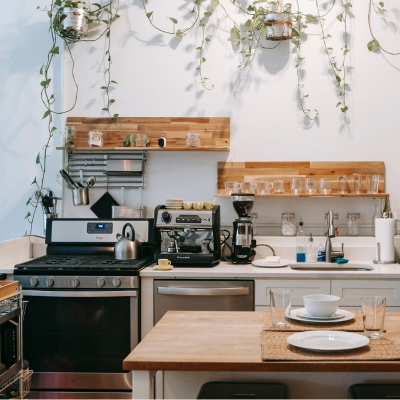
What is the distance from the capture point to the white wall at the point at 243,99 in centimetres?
359

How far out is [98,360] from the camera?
2803mm

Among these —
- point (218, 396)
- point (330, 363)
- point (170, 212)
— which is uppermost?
point (170, 212)

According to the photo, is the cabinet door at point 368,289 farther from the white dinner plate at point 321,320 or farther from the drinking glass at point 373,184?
the white dinner plate at point 321,320

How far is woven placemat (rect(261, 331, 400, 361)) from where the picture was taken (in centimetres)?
124

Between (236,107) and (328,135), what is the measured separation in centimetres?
77

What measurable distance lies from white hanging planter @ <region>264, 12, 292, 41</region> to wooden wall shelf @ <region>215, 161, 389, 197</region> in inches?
39.6

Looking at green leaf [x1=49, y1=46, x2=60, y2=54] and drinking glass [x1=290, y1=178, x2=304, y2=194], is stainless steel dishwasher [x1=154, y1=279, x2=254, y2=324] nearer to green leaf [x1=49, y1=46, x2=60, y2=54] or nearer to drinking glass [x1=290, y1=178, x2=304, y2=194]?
drinking glass [x1=290, y1=178, x2=304, y2=194]

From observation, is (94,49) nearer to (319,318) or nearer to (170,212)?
(170,212)

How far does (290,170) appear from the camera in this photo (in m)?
3.60

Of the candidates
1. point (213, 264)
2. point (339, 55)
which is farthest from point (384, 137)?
point (213, 264)

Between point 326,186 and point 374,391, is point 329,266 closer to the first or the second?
point 326,186

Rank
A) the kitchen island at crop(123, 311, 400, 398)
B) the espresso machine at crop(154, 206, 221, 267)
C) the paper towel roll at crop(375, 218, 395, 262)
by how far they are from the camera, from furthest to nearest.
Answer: the paper towel roll at crop(375, 218, 395, 262), the espresso machine at crop(154, 206, 221, 267), the kitchen island at crop(123, 311, 400, 398)

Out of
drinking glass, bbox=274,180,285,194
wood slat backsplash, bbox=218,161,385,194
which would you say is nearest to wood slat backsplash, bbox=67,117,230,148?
wood slat backsplash, bbox=218,161,385,194

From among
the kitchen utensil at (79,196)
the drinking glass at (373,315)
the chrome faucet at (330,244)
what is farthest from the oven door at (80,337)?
the drinking glass at (373,315)
